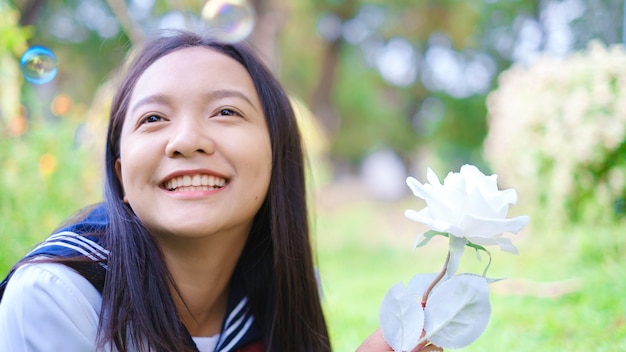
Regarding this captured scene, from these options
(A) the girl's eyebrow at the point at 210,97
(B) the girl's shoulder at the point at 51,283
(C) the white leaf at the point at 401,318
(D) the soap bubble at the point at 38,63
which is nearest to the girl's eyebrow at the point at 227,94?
(A) the girl's eyebrow at the point at 210,97

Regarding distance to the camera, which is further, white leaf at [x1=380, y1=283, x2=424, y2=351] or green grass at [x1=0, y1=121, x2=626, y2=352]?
green grass at [x1=0, y1=121, x2=626, y2=352]

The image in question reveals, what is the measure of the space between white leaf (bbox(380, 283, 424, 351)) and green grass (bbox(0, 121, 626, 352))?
702mm

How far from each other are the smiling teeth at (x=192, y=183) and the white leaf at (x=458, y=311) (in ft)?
1.57

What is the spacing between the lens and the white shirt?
111 cm

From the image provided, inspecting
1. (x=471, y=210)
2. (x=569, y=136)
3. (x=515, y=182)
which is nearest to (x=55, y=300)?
(x=471, y=210)

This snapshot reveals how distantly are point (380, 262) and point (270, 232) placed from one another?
412cm

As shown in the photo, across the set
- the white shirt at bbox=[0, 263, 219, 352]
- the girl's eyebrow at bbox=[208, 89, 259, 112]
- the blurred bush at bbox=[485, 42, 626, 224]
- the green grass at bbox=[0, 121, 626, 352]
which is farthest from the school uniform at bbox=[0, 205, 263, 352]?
the blurred bush at bbox=[485, 42, 626, 224]

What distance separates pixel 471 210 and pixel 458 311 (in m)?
0.16

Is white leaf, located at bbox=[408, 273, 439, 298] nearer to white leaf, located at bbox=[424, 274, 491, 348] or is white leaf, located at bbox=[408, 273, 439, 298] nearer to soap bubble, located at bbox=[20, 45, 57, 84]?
white leaf, located at bbox=[424, 274, 491, 348]

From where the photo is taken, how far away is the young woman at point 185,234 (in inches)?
46.3

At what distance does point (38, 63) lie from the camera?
2180mm

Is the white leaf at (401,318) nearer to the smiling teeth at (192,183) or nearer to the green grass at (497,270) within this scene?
the smiling teeth at (192,183)

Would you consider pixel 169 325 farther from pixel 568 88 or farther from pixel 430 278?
pixel 568 88

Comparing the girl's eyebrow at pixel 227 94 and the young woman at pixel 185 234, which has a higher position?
the girl's eyebrow at pixel 227 94
